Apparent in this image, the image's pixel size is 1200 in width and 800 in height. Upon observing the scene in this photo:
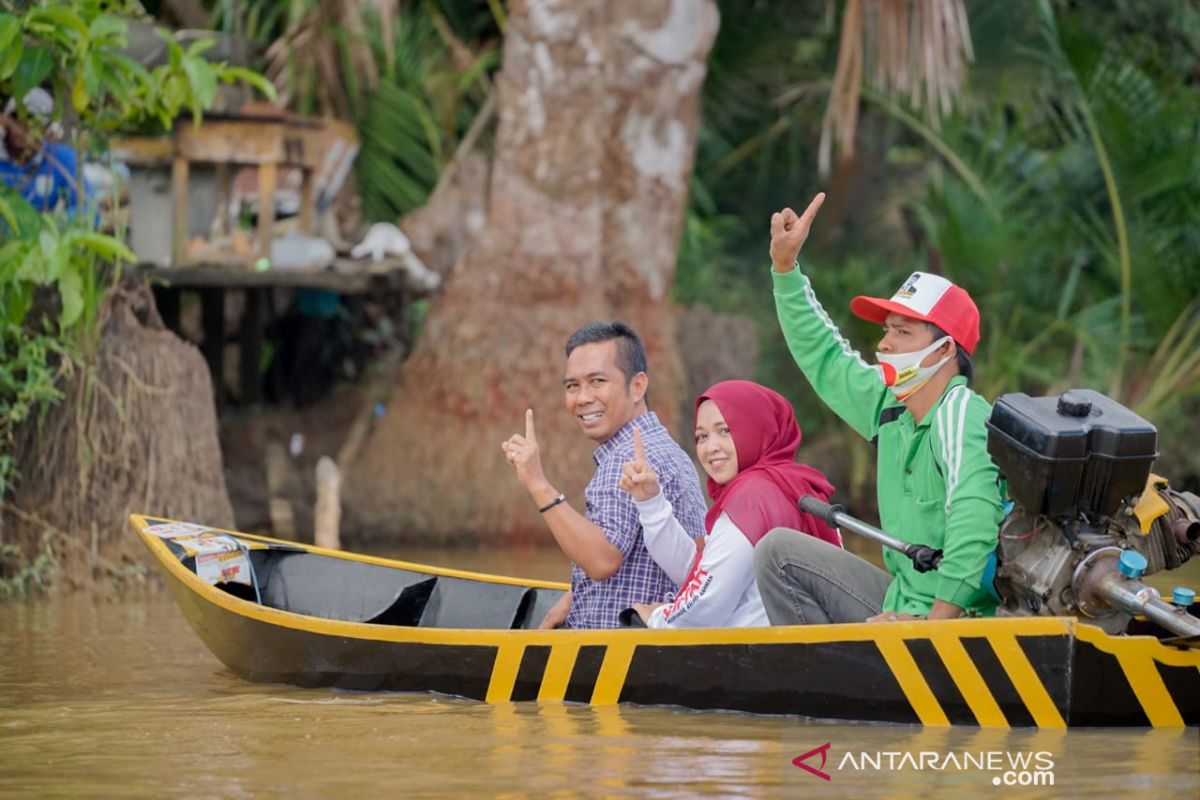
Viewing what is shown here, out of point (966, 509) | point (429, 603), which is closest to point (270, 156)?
→ point (429, 603)

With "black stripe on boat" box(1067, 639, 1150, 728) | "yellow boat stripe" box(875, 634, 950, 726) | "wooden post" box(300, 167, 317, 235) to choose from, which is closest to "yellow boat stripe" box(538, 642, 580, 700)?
"yellow boat stripe" box(875, 634, 950, 726)

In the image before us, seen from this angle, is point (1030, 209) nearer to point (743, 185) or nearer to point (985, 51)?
point (985, 51)

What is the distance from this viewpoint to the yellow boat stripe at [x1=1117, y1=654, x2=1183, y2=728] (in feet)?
18.0

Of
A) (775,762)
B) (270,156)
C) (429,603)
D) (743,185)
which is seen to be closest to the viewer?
(775,762)

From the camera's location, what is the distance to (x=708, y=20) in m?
13.8

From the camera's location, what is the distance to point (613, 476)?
252 inches

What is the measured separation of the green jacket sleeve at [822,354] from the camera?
21.4 feet

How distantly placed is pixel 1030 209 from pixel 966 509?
10769 mm

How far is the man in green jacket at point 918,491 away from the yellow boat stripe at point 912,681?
0.17m

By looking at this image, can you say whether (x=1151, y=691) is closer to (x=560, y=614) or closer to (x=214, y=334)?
(x=560, y=614)

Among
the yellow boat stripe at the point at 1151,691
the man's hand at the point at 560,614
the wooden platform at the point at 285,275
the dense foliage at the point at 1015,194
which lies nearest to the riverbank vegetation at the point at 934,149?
the dense foliage at the point at 1015,194

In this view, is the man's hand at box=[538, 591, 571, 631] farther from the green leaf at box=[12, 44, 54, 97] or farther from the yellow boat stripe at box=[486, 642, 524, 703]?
the green leaf at box=[12, 44, 54, 97]

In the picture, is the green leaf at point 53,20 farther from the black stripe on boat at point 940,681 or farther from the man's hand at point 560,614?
the black stripe on boat at point 940,681

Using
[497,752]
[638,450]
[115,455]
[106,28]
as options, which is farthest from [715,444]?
[115,455]
